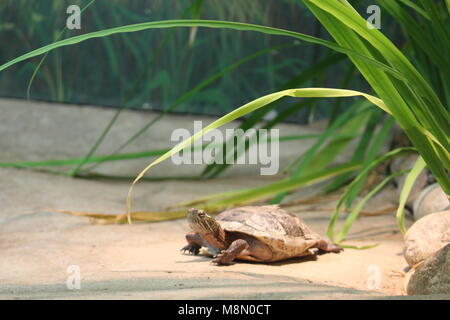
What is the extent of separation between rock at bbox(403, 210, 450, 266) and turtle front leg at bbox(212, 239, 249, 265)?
52 centimetres

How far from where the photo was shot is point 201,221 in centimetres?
198

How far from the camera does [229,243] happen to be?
2086mm

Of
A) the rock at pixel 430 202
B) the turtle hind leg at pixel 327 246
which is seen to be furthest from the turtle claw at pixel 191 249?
the rock at pixel 430 202

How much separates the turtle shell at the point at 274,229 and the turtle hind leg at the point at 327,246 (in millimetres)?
26

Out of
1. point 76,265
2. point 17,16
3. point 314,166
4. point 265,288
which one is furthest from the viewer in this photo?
point 17,16

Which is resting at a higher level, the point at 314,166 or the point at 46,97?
the point at 46,97

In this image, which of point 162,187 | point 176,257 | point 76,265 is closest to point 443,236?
point 176,257

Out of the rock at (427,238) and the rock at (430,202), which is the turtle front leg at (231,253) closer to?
the rock at (427,238)

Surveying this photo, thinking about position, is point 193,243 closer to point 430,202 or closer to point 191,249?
point 191,249

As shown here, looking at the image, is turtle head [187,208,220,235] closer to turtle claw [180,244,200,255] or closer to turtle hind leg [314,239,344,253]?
turtle claw [180,244,200,255]

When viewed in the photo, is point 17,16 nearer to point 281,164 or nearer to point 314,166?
point 281,164

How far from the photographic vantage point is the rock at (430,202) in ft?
8.43

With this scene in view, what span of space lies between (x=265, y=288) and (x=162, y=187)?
6.58 feet

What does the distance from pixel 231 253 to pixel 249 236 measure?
4.5 inches
